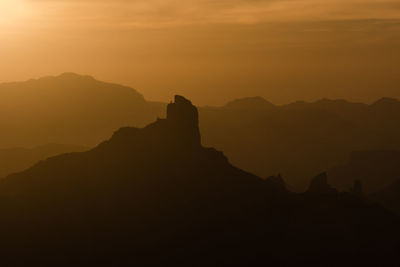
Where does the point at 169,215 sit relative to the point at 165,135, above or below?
below

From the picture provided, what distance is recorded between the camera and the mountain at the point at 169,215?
168m

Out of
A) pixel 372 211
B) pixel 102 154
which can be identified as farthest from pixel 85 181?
pixel 372 211

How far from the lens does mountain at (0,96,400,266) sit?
16825cm

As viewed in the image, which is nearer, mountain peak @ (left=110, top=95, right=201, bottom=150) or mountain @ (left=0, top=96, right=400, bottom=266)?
mountain @ (left=0, top=96, right=400, bottom=266)

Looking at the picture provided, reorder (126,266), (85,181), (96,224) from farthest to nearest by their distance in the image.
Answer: (85,181)
(96,224)
(126,266)

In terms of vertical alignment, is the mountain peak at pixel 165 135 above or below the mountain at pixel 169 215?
above

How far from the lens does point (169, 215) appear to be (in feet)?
584

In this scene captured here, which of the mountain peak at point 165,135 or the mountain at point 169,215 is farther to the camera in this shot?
the mountain peak at point 165,135

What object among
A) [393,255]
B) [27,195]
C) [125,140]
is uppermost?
[125,140]

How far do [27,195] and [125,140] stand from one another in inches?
1118

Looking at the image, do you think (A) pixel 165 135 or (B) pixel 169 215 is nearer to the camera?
(B) pixel 169 215

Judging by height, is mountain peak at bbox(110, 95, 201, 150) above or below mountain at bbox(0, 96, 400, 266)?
above

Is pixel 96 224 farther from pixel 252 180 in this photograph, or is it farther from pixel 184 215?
pixel 252 180

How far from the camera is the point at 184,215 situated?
7008 inches
